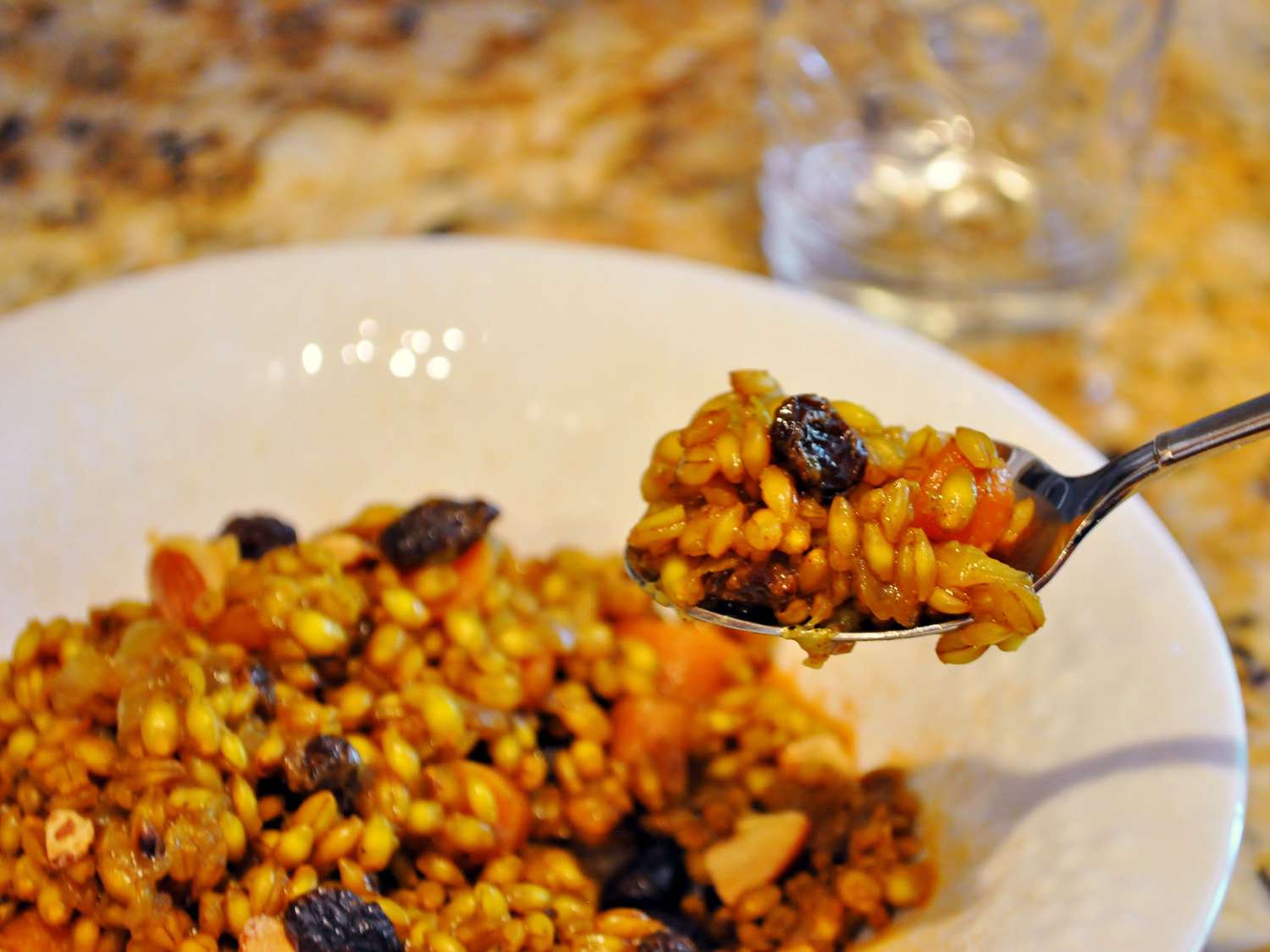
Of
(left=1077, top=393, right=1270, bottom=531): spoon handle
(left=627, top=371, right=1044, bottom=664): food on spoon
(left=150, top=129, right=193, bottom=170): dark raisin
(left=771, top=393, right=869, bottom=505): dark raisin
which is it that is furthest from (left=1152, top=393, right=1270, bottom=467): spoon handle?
(left=150, top=129, right=193, bottom=170): dark raisin

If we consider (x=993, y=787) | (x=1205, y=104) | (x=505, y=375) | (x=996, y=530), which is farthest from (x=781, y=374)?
(x=1205, y=104)

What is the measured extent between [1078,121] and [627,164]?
994 millimetres

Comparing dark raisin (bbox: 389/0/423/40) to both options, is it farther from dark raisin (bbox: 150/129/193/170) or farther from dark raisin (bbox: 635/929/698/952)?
dark raisin (bbox: 635/929/698/952)

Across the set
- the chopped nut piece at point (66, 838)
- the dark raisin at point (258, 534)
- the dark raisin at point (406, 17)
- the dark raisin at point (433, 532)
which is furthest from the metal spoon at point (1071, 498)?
the dark raisin at point (406, 17)

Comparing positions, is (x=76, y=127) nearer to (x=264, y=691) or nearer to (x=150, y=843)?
(x=264, y=691)

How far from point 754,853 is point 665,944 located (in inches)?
8.7

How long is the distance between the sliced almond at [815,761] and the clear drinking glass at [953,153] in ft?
3.40

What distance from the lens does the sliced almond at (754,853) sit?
5.66 ft

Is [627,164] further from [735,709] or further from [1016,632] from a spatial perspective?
[1016,632]

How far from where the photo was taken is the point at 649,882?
68.2 inches

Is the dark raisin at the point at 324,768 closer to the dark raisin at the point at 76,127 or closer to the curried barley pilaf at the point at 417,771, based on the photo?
the curried barley pilaf at the point at 417,771

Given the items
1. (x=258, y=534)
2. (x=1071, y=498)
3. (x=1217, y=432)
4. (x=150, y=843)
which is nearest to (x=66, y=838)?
(x=150, y=843)

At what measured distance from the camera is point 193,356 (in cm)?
206

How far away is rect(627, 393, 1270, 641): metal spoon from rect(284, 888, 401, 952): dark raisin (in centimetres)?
49
